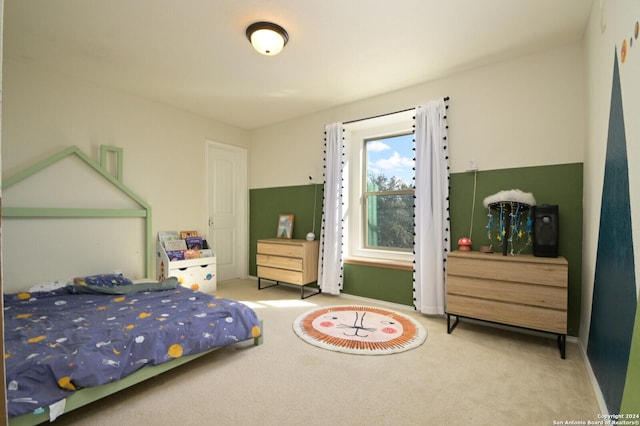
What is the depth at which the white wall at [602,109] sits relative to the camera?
1.45 m

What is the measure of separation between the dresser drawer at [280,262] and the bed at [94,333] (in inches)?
52.8

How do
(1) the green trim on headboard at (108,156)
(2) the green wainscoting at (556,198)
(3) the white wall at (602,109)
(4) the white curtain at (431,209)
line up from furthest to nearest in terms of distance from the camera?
1. (1) the green trim on headboard at (108,156)
2. (4) the white curtain at (431,209)
3. (2) the green wainscoting at (556,198)
4. (3) the white wall at (602,109)

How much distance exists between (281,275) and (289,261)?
0.23 metres

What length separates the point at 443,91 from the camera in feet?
10.9

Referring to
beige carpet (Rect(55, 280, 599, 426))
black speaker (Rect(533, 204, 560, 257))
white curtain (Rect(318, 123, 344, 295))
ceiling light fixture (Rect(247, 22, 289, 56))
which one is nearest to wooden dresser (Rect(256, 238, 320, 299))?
white curtain (Rect(318, 123, 344, 295))

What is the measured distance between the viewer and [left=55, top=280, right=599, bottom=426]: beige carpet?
1.75 metres

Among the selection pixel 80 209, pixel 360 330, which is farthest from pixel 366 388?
pixel 80 209

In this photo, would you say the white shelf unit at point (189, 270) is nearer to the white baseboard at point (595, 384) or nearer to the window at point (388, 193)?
the window at point (388, 193)

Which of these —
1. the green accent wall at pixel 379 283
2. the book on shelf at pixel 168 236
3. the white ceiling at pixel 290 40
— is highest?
the white ceiling at pixel 290 40

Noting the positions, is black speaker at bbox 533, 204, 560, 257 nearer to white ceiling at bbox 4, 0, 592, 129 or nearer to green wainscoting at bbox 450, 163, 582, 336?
green wainscoting at bbox 450, 163, 582, 336

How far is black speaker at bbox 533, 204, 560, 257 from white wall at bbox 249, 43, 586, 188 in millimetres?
488

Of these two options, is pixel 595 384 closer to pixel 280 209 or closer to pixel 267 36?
pixel 267 36

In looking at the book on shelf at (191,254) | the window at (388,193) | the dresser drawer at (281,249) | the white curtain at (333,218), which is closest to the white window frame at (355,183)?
the window at (388,193)

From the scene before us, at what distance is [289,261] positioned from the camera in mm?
4078
